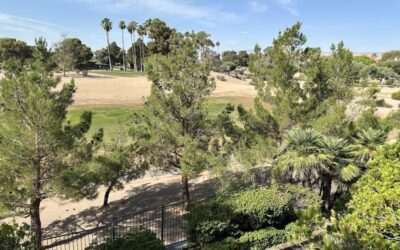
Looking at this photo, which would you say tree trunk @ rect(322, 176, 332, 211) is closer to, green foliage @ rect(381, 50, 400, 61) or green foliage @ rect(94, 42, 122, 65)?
green foliage @ rect(94, 42, 122, 65)

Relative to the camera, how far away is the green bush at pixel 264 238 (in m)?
11.4

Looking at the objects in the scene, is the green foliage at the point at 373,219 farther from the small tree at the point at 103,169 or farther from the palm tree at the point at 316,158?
the small tree at the point at 103,169

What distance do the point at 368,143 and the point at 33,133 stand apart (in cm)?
1206

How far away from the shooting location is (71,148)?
12.9 metres

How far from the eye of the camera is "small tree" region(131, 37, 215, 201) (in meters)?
15.7

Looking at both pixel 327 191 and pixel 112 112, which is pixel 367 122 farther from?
pixel 112 112

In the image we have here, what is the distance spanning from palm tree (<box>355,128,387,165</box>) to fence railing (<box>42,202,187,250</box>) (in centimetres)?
701

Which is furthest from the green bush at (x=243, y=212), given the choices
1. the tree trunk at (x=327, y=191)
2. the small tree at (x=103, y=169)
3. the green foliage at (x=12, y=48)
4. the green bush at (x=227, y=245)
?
the green foliage at (x=12, y=48)

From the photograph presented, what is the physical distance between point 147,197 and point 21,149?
9711 millimetres

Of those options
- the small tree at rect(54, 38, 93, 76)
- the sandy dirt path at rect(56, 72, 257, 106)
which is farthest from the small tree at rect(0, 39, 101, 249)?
the small tree at rect(54, 38, 93, 76)

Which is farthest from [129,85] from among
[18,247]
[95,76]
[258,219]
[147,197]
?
[18,247]

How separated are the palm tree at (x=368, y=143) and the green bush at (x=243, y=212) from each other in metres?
2.57

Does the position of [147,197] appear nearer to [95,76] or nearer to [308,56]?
[308,56]

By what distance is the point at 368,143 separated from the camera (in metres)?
14.1
